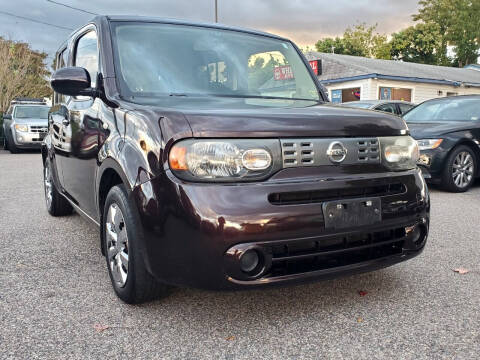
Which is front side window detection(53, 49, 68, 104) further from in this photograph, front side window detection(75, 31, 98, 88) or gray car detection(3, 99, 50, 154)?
gray car detection(3, 99, 50, 154)

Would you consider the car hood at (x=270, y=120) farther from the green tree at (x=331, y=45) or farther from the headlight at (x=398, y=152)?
the green tree at (x=331, y=45)

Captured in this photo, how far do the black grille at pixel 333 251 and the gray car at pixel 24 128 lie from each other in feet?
43.8

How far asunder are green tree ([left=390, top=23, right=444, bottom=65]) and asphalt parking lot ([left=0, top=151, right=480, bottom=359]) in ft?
170

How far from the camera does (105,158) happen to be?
2.80 m

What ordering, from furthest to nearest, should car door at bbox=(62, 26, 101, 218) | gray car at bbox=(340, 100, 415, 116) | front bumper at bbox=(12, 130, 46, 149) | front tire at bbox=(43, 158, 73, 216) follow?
front bumper at bbox=(12, 130, 46, 149) → gray car at bbox=(340, 100, 415, 116) → front tire at bbox=(43, 158, 73, 216) → car door at bbox=(62, 26, 101, 218)

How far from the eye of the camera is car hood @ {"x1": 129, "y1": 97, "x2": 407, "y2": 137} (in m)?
2.26

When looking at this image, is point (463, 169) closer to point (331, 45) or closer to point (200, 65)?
point (200, 65)

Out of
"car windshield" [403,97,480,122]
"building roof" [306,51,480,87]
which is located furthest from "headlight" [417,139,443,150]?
"building roof" [306,51,480,87]

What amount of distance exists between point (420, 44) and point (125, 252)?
53507mm

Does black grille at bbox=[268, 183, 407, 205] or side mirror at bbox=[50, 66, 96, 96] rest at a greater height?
side mirror at bbox=[50, 66, 96, 96]

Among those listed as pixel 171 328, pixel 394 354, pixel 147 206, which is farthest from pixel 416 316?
pixel 147 206

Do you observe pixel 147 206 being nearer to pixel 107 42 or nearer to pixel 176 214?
pixel 176 214

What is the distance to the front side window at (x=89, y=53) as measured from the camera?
3.29m

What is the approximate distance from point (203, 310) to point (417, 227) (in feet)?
4.23
